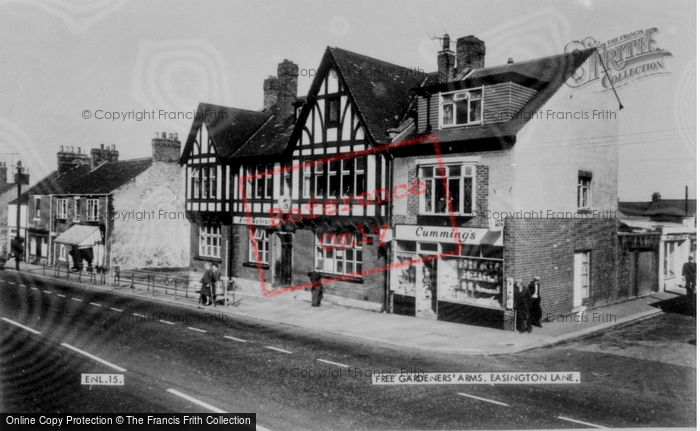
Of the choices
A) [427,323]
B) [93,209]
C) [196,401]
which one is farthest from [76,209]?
[196,401]

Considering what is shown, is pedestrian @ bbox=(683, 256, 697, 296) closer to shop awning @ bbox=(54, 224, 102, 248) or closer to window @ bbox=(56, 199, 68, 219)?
shop awning @ bbox=(54, 224, 102, 248)

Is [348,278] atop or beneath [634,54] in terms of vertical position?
beneath

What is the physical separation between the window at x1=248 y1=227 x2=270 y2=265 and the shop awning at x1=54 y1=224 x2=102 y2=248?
40.3 feet

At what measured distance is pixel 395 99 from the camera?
20.0m

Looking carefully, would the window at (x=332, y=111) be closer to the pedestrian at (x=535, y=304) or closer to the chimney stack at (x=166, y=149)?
the pedestrian at (x=535, y=304)

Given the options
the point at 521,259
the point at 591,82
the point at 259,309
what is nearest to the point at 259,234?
the point at 259,309

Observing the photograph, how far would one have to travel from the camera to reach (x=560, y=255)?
16.8 metres

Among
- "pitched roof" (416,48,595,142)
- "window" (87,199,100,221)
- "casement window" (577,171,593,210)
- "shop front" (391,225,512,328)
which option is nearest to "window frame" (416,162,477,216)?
"shop front" (391,225,512,328)

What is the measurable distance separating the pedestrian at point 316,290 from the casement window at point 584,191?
9177mm

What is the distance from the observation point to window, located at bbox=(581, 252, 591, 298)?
18.1 meters

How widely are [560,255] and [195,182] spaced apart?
1640 centimetres

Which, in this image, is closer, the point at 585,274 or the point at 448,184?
the point at 448,184

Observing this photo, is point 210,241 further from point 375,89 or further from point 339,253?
point 375,89

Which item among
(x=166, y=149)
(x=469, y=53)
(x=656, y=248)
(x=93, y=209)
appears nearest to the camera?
(x=469, y=53)
